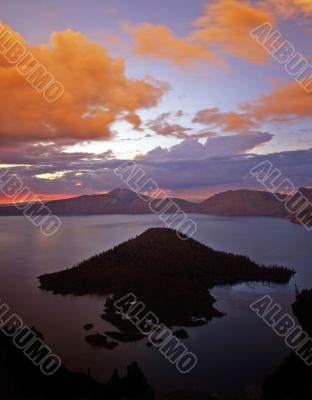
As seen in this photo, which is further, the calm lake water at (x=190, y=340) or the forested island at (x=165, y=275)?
the forested island at (x=165, y=275)

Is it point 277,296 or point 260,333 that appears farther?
point 277,296

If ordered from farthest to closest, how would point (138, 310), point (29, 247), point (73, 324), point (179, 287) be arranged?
point (29, 247), point (179, 287), point (138, 310), point (73, 324)

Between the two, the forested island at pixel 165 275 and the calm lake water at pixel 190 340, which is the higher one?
the forested island at pixel 165 275

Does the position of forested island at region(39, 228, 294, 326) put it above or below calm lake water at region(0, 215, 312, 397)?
above

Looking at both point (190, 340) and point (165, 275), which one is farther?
point (165, 275)

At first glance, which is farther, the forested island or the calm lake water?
the forested island

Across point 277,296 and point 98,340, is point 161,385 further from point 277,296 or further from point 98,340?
point 277,296

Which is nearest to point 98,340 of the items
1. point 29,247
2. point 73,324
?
point 73,324

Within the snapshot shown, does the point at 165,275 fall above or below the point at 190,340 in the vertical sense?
above
